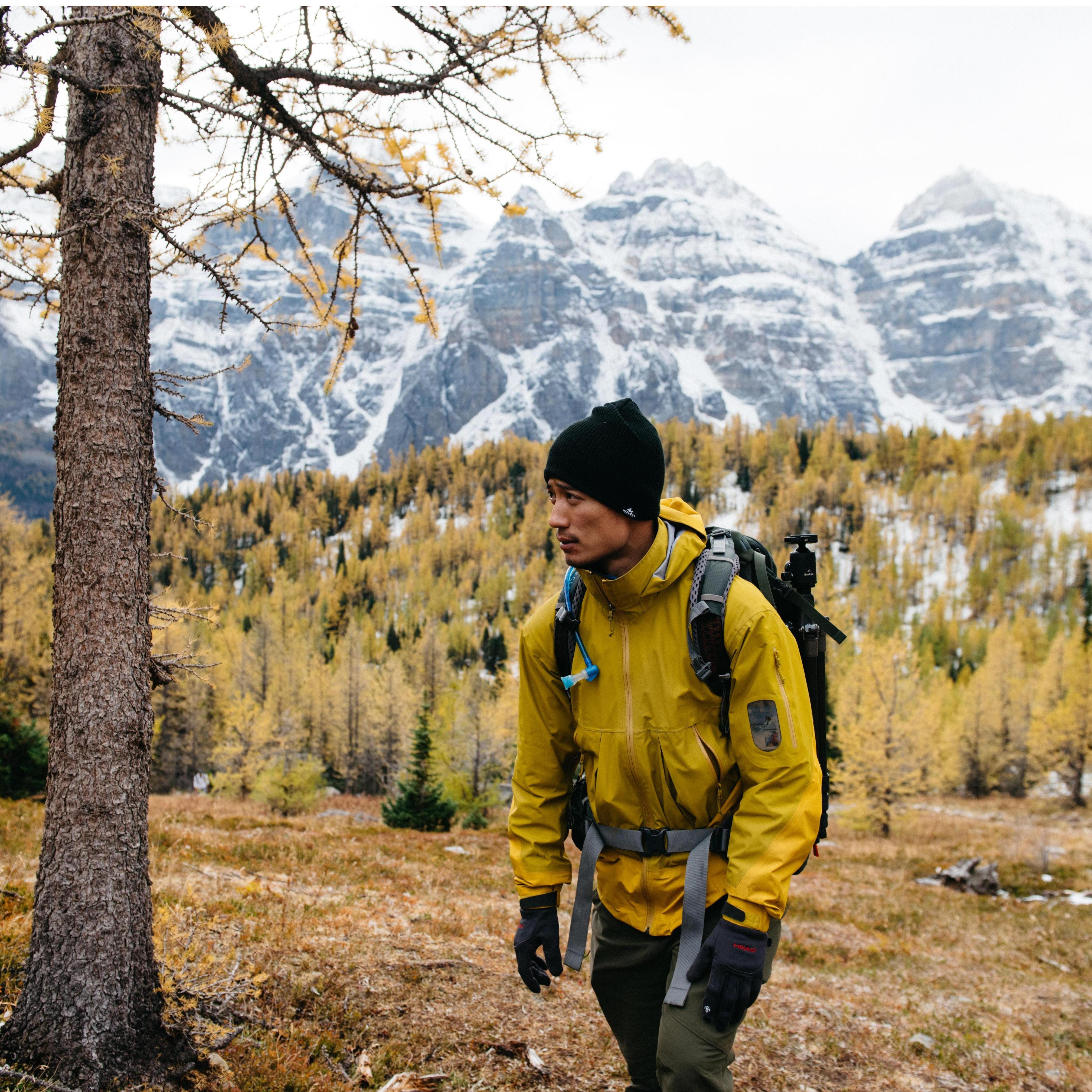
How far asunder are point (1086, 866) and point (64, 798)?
1074 inches

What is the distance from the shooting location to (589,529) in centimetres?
269

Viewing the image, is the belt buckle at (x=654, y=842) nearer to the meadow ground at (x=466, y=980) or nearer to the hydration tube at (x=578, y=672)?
the hydration tube at (x=578, y=672)

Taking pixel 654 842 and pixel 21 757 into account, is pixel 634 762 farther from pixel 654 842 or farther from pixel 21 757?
pixel 21 757

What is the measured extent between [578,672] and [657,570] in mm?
506

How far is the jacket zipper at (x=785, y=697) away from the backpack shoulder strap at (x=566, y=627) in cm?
76

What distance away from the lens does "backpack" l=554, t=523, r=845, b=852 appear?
8.29ft

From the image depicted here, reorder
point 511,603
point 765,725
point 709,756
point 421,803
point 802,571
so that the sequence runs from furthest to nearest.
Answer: point 511,603 < point 421,803 < point 802,571 < point 709,756 < point 765,725

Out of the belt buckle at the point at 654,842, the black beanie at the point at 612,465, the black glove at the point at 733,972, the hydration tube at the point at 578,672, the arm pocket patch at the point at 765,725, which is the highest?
the black beanie at the point at 612,465

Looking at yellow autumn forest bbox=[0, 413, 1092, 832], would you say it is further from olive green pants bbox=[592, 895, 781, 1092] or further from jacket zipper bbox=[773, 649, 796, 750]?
jacket zipper bbox=[773, 649, 796, 750]

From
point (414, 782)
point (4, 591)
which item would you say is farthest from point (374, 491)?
point (414, 782)

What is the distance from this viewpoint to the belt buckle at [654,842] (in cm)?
261

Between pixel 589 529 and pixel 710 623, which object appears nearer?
pixel 710 623

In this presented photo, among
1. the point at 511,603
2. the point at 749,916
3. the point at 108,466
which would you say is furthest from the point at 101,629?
the point at 511,603

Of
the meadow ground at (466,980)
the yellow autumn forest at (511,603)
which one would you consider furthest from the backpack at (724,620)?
the meadow ground at (466,980)
